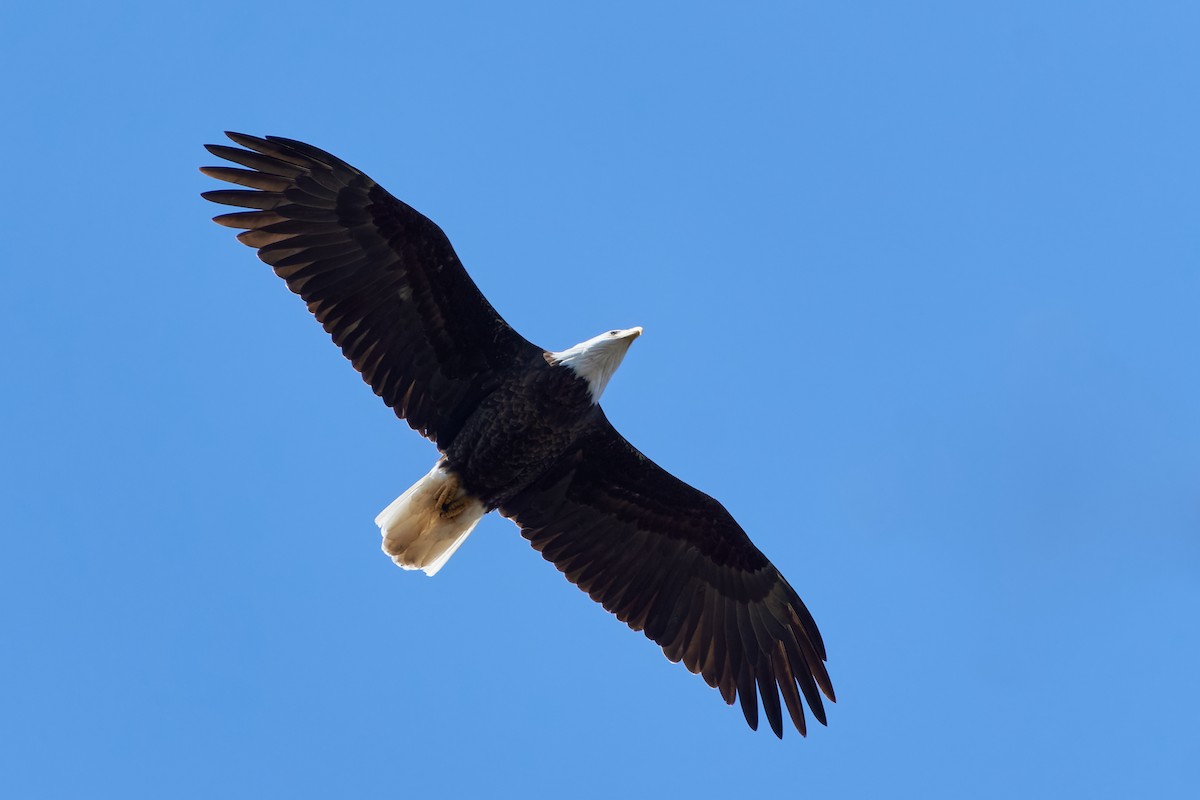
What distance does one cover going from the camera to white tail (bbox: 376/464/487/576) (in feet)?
45.3

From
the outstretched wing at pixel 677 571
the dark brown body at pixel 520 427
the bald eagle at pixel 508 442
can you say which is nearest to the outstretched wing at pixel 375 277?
the bald eagle at pixel 508 442

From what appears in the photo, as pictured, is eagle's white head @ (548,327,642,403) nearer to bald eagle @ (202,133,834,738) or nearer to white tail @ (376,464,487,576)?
bald eagle @ (202,133,834,738)

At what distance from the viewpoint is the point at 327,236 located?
13469 mm

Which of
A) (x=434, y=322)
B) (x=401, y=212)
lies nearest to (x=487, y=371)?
(x=434, y=322)

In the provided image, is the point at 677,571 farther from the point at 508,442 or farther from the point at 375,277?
the point at 375,277

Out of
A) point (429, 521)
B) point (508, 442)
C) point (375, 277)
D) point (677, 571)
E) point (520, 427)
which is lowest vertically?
point (429, 521)

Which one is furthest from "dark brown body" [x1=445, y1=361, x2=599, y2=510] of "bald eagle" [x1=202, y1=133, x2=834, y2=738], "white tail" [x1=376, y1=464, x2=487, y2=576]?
"white tail" [x1=376, y1=464, x2=487, y2=576]

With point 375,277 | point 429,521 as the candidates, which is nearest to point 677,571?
point 429,521

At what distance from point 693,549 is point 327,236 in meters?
4.32

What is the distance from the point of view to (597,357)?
43.8ft

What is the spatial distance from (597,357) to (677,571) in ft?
7.72

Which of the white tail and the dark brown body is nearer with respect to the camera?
the dark brown body

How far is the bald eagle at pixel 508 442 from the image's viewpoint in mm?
13445

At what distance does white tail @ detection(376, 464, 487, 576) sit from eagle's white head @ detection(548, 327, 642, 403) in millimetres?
1446
